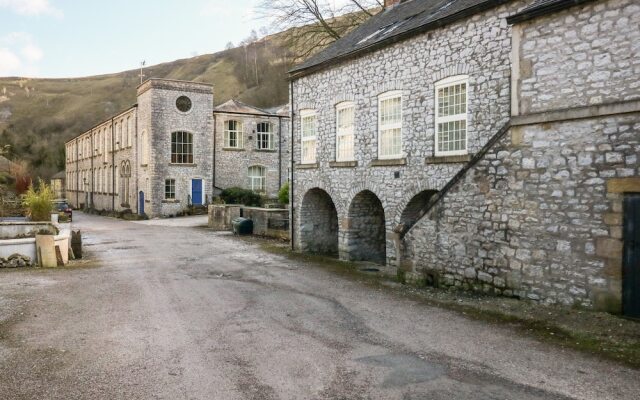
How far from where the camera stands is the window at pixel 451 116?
11609 millimetres

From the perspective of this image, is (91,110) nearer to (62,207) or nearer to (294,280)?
(62,207)

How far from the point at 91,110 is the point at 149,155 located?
75750mm

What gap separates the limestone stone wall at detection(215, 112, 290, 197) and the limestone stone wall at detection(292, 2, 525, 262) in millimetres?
19427

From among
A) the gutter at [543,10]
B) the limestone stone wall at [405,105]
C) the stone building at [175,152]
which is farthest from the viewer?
the stone building at [175,152]

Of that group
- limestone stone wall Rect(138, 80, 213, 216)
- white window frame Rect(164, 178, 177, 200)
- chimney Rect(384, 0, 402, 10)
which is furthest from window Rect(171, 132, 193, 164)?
chimney Rect(384, 0, 402, 10)

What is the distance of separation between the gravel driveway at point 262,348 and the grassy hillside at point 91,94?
53.7m

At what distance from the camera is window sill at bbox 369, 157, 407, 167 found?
43.0ft

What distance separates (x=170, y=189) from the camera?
3453 cm

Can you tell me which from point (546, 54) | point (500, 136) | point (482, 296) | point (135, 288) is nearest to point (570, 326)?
point (482, 296)

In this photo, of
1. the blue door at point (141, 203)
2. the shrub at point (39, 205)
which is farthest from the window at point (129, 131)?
the shrub at point (39, 205)

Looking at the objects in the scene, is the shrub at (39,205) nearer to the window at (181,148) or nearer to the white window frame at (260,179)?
the window at (181,148)

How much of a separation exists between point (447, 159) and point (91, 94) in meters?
121

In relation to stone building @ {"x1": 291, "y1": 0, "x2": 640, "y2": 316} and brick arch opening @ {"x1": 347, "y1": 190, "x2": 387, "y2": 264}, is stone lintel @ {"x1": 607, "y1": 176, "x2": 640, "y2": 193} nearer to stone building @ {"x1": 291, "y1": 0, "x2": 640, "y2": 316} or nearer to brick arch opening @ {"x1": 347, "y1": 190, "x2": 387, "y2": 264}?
stone building @ {"x1": 291, "y1": 0, "x2": 640, "y2": 316}

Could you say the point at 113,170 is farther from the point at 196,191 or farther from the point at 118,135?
the point at 196,191
